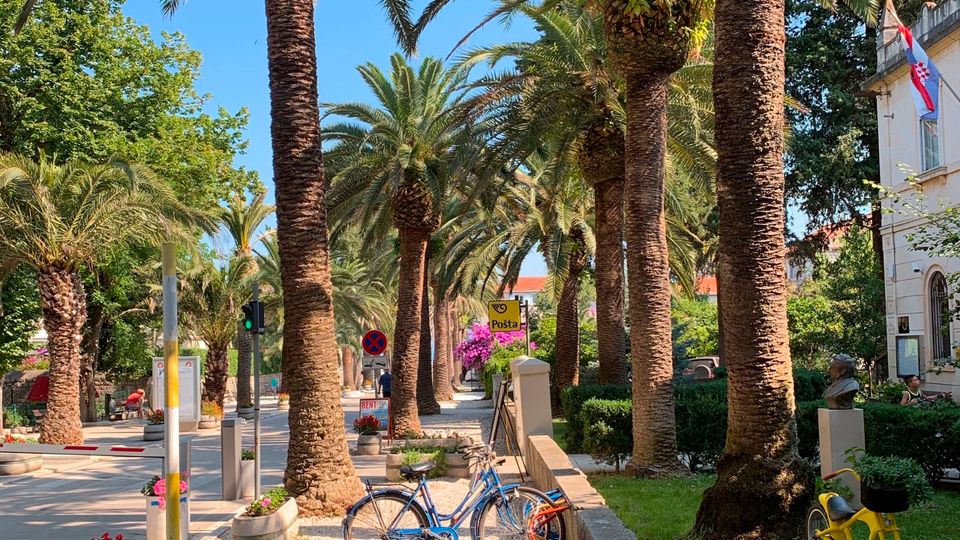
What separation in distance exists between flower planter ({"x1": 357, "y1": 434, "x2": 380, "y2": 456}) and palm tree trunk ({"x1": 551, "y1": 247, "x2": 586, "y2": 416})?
22.4 ft

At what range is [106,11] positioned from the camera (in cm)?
3009

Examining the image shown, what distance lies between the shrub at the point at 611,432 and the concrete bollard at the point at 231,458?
5.28 metres

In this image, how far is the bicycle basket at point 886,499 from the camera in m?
5.64

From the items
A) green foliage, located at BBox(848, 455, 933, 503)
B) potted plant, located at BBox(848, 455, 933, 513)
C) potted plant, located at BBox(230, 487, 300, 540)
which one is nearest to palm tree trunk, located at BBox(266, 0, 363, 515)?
potted plant, located at BBox(230, 487, 300, 540)

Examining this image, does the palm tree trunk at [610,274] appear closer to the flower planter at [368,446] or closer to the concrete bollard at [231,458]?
the flower planter at [368,446]

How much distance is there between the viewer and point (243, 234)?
3581 centimetres

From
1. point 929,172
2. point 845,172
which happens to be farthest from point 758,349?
point 845,172

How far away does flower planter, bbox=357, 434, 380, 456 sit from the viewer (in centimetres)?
1902

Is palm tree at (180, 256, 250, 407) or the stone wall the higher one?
palm tree at (180, 256, 250, 407)

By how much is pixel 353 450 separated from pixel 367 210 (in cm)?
700

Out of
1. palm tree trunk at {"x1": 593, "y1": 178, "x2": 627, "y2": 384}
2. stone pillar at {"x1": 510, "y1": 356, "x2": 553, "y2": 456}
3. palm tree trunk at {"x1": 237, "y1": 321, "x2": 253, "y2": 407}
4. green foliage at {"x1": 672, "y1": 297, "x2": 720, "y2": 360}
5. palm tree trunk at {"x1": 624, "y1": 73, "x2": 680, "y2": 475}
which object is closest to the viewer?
palm tree trunk at {"x1": 624, "y1": 73, "x2": 680, "y2": 475}

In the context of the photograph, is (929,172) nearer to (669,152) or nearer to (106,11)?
(669,152)

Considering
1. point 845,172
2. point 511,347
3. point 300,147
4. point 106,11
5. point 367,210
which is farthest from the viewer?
point 511,347

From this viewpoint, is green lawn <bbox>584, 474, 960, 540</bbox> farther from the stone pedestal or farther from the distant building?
the distant building
